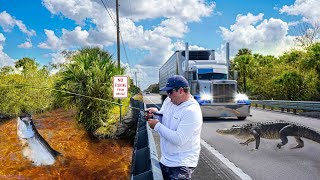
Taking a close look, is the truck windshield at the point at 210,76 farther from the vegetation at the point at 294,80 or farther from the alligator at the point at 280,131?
the vegetation at the point at 294,80

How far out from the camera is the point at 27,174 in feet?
31.9

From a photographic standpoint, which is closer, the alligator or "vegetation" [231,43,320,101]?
the alligator

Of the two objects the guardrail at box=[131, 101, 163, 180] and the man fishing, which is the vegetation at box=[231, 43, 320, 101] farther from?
the man fishing

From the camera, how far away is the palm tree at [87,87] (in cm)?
1559

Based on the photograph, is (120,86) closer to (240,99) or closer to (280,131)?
(240,99)

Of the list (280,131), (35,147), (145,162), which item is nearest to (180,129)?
(145,162)

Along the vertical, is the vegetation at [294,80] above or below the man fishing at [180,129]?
above

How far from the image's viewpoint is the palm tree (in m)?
15.6

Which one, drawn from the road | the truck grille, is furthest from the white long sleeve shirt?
the truck grille

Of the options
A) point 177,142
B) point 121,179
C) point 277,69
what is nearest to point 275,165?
point 121,179

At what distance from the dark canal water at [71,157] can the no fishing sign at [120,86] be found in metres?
2.24

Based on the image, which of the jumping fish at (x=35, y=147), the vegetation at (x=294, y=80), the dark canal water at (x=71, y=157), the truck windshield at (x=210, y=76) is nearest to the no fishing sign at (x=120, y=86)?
the dark canal water at (x=71, y=157)

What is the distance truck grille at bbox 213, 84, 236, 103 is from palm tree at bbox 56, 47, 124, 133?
5659mm

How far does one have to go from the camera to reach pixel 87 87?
1568cm
